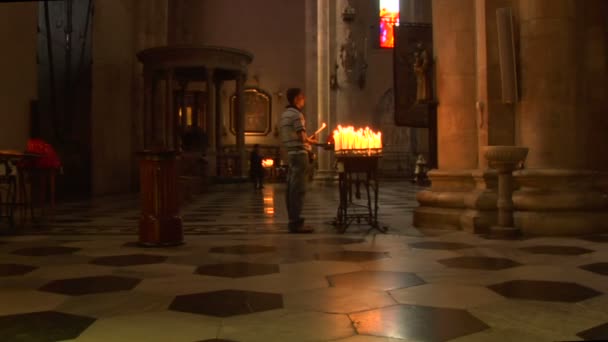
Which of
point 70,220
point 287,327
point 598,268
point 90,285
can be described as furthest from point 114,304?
point 70,220

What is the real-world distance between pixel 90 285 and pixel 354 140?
3.28 m

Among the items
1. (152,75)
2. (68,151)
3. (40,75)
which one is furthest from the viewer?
(152,75)

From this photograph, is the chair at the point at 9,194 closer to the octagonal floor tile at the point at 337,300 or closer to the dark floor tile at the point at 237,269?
the dark floor tile at the point at 237,269

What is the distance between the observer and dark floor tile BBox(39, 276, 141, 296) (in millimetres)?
2904

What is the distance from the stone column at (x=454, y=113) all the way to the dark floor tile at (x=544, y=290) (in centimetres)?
287

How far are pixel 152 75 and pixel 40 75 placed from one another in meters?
5.65

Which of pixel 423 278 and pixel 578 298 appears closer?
pixel 578 298

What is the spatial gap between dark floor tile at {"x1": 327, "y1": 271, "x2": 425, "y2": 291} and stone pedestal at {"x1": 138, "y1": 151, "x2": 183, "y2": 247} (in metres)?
1.98

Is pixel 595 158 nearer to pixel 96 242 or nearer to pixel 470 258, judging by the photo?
pixel 470 258

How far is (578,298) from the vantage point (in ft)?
8.67

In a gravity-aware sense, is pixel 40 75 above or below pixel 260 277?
above

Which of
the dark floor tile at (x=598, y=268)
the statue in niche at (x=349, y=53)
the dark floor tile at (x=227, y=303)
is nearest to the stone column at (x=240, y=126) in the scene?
the statue in niche at (x=349, y=53)

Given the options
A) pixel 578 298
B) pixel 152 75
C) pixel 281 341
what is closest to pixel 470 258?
pixel 578 298

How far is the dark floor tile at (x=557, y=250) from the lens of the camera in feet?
13.5
